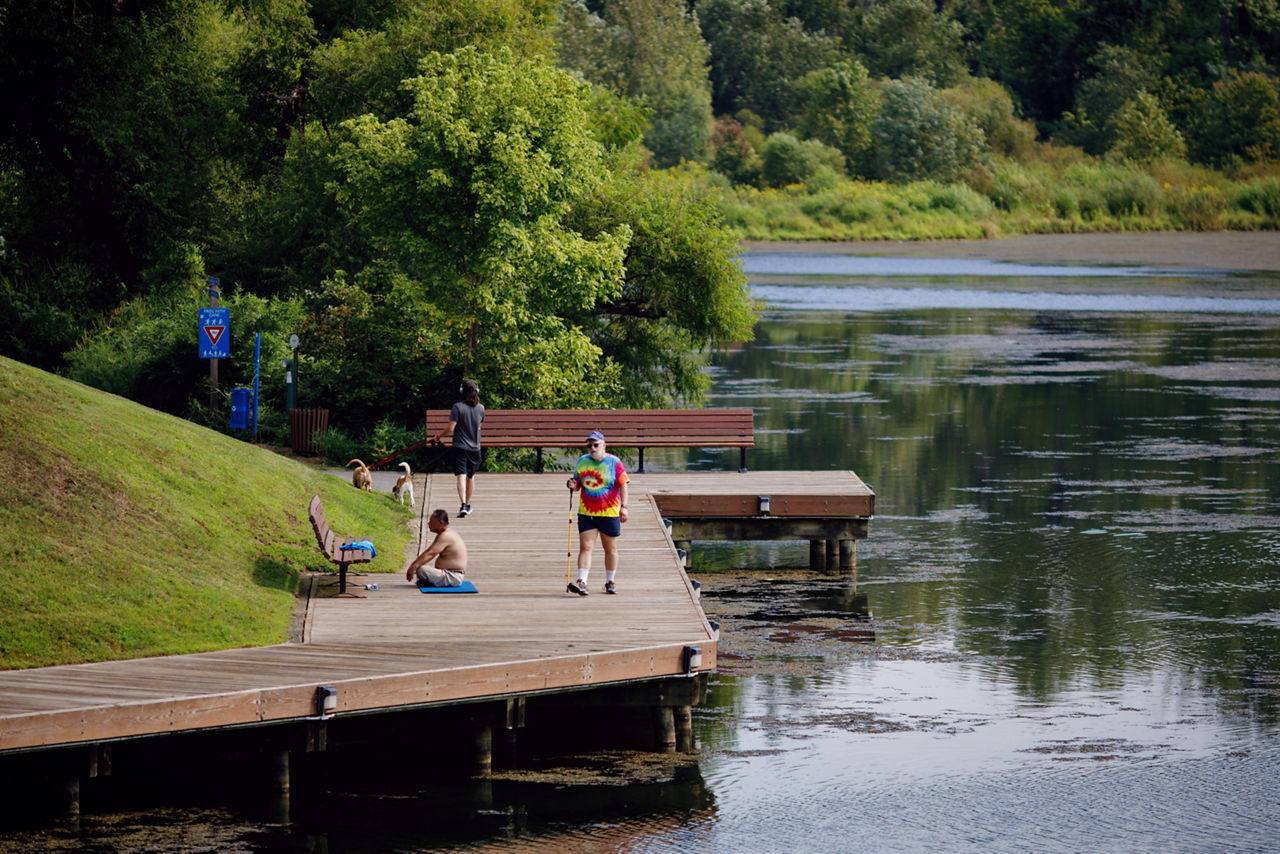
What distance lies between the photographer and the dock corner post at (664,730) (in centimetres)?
1595

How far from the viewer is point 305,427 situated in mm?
Answer: 27547

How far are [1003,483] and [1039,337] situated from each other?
2423cm

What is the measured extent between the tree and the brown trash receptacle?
245 centimetres

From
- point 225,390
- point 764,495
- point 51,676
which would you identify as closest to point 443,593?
point 51,676

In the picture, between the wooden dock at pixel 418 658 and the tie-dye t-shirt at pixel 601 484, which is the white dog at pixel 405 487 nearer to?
the wooden dock at pixel 418 658

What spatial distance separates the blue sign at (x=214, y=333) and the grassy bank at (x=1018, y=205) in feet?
227

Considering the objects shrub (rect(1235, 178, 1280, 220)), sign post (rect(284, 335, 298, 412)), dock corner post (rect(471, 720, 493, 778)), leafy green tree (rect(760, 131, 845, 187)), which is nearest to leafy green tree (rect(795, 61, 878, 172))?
leafy green tree (rect(760, 131, 845, 187))

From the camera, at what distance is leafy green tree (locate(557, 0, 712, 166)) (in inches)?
4503

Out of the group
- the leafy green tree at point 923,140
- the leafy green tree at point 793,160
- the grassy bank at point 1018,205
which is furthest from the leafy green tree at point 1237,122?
the leafy green tree at point 793,160

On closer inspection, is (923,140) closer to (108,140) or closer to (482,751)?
(108,140)

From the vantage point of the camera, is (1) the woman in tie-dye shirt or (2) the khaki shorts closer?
(1) the woman in tie-dye shirt

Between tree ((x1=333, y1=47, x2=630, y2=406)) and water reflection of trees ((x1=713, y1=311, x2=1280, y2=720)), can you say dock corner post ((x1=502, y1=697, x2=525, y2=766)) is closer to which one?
water reflection of trees ((x1=713, y1=311, x2=1280, y2=720))

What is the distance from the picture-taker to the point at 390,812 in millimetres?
14406

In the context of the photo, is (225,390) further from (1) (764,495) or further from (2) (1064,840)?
(2) (1064,840)
